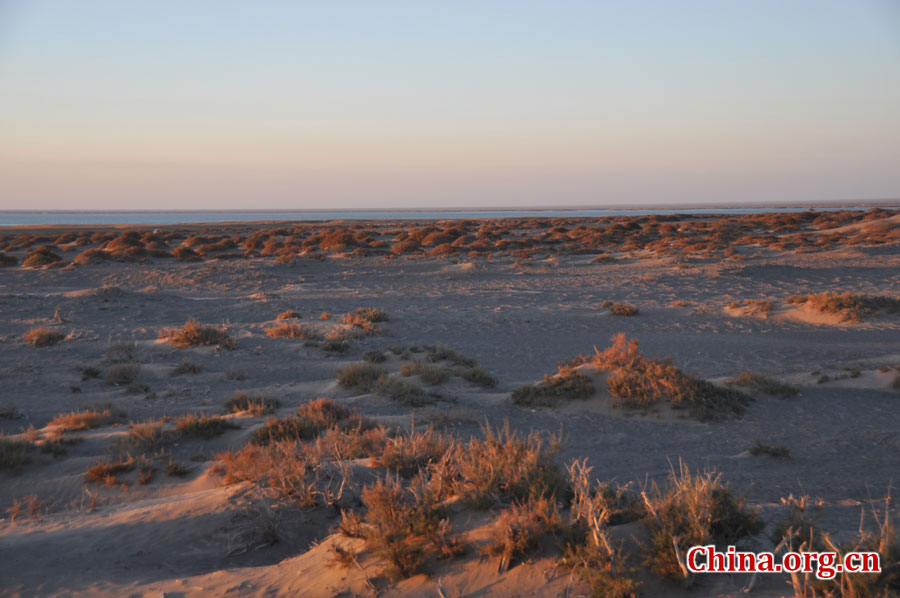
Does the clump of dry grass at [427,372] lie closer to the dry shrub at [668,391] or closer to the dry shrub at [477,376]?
the dry shrub at [477,376]

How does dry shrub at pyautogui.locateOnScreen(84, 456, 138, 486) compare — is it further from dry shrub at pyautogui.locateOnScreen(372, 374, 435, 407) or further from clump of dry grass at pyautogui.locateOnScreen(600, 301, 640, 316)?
Result: clump of dry grass at pyautogui.locateOnScreen(600, 301, 640, 316)

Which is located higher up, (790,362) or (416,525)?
(416,525)

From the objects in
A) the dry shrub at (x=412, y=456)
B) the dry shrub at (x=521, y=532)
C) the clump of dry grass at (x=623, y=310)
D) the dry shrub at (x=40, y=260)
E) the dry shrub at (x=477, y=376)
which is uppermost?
the dry shrub at (x=40, y=260)

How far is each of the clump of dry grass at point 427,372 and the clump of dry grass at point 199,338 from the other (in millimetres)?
4888

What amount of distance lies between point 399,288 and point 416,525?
20.8m

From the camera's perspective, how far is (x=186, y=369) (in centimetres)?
1203

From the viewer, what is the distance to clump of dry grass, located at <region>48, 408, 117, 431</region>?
8461 millimetres

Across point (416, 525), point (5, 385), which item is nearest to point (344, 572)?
point (416, 525)

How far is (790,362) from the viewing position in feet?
41.8

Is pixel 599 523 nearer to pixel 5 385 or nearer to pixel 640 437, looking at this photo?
pixel 640 437

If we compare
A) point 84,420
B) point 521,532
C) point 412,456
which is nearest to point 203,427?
point 84,420

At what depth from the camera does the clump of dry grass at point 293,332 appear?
586 inches

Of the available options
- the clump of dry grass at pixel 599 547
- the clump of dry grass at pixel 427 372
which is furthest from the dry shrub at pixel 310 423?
the clump of dry grass at pixel 599 547

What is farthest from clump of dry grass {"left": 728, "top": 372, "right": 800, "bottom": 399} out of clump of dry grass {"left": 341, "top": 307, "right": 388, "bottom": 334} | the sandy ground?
clump of dry grass {"left": 341, "top": 307, "right": 388, "bottom": 334}
